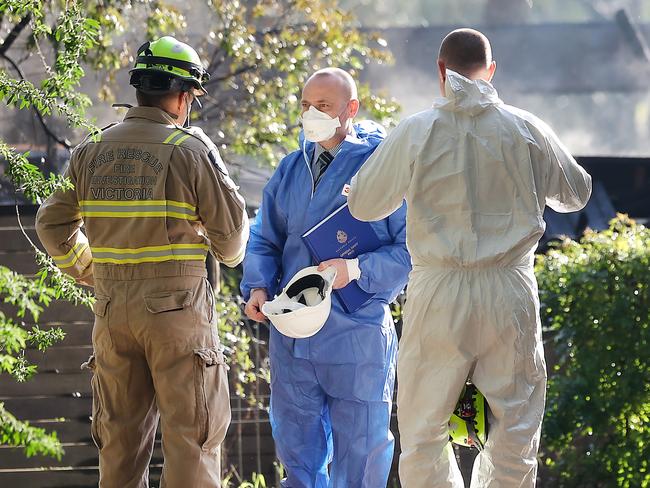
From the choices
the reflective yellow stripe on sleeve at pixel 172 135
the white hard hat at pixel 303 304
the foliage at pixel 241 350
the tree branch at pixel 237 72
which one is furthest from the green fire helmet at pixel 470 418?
the tree branch at pixel 237 72

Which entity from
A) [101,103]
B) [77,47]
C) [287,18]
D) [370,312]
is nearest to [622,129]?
A: [287,18]

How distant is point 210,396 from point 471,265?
1018 mm

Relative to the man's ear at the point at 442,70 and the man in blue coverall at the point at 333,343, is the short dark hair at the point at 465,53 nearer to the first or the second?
the man's ear at the point at 442,70

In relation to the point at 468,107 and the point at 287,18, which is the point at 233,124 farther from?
the point at 468,107

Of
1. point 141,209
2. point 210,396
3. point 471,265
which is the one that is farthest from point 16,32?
point 471,265

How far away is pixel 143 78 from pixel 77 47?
44cm

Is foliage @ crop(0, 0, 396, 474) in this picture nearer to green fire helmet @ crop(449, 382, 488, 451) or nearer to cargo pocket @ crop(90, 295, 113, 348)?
cargo pocket @ crop(90, 295, 113, 348)

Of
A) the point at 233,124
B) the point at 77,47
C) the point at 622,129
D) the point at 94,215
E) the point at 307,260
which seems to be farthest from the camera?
the point at 622,129

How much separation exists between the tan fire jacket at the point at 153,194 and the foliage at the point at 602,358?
2.46 m

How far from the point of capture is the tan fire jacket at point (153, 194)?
3.85m

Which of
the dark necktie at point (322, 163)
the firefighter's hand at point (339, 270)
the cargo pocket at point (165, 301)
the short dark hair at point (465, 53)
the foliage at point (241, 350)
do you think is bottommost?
the foliage at point (241, 350)

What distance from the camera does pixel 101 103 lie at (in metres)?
6.63

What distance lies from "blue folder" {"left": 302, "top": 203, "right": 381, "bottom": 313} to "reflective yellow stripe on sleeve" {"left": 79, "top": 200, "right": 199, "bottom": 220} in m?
0.55

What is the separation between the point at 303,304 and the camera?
416 centimetres
